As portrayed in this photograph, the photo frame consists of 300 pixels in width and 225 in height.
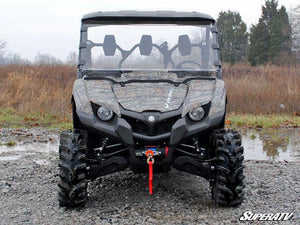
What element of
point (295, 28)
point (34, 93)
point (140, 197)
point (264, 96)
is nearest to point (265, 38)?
point (295, 28)

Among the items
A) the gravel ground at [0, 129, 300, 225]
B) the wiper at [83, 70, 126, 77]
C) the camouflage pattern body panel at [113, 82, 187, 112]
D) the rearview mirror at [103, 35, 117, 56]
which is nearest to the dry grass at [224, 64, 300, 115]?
the gravel ground at [0, 129, 300, 225]

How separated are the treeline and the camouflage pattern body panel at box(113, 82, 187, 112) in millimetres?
36822

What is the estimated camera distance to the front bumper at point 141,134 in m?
3.85

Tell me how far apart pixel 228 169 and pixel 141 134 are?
0.83 meters

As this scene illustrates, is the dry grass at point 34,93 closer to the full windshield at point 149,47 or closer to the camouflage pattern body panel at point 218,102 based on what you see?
the full windshield at point 149,47

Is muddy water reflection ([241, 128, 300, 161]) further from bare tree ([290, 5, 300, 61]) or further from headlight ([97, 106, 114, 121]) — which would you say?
bare tree ([290, 5, 300, 61])

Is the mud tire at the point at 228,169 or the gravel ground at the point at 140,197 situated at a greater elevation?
the mud tire at the point at 228,169

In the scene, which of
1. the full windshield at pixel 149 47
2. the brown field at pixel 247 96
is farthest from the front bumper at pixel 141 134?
the brown field at pixel 247 96

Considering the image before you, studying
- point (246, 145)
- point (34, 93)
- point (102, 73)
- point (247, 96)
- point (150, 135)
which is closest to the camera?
point (150, 135)

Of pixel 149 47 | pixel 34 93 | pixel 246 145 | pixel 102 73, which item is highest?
pixel 149 47

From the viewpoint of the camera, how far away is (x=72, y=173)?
3912mm

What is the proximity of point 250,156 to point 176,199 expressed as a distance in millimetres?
3147

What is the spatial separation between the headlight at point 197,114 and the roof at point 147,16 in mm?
1567

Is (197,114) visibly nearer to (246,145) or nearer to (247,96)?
Answer: (246,145)
